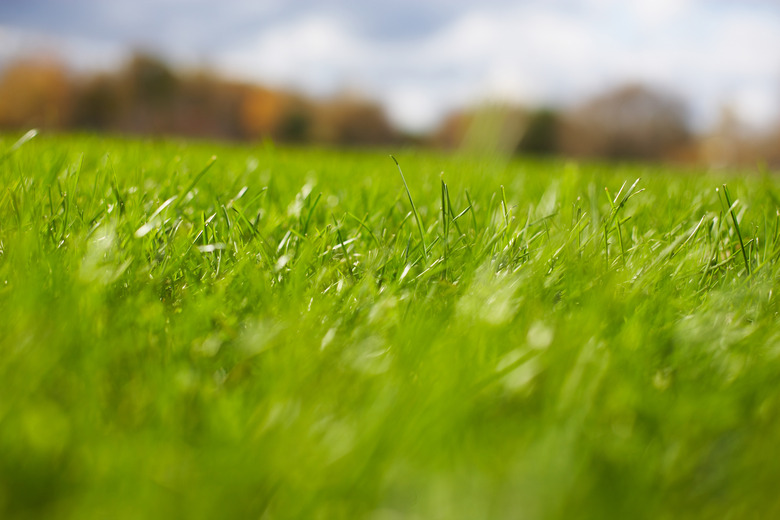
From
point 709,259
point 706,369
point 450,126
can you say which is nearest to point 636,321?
point 706,369

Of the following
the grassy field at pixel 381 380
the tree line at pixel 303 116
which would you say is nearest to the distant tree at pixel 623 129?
the tree line at pixel 303 116

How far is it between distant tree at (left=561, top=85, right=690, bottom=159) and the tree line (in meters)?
0.05

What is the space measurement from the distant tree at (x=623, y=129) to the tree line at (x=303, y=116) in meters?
0.05

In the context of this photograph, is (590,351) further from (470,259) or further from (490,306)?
(470,259)

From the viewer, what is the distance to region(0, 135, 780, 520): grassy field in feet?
1.62

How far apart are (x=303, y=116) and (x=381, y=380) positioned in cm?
2785

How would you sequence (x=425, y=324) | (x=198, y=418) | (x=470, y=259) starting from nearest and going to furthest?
1. (x=198, y=418)
2. (x=425, y=324)
3. (x=470, y=259)

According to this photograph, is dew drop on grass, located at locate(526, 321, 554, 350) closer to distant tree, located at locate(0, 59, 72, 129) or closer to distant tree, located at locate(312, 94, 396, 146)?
distant tree, located at locate(0, 59, 72, 129)

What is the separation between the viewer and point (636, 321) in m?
0.81

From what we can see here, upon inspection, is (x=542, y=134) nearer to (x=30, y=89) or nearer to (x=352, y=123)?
(x=352, y=123)

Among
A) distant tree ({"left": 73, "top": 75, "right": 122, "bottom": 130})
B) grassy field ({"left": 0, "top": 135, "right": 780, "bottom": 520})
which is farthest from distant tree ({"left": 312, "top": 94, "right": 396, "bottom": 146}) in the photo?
grassy field ({"left": 0, "top": 135, "right": 780, "bottom": 520})

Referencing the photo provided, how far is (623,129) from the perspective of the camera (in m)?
29.1

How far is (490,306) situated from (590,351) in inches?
6.7

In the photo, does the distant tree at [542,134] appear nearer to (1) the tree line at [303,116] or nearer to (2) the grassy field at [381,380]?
(1) the tree line at [303,116]
